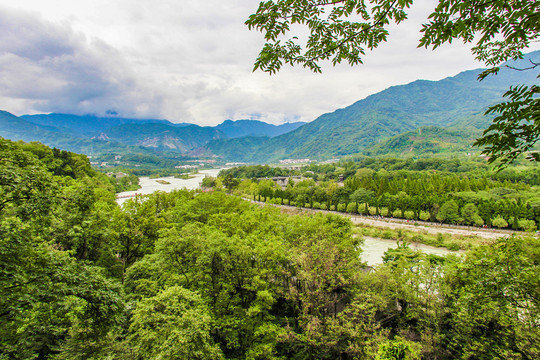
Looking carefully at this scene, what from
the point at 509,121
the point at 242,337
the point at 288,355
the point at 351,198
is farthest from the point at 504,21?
the point at 351,198

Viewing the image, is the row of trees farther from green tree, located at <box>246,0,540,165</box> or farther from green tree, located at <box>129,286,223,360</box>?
green tree, located at <box>246,0,540,165</box>

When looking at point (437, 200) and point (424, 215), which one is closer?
point (424, 215)

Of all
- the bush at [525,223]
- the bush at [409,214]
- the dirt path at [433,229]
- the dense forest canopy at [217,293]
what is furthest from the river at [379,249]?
the bush at [525,223]

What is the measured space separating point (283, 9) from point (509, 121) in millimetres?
3167

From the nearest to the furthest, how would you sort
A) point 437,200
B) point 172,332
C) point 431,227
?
point 172,332
point 431,227
point 437,200

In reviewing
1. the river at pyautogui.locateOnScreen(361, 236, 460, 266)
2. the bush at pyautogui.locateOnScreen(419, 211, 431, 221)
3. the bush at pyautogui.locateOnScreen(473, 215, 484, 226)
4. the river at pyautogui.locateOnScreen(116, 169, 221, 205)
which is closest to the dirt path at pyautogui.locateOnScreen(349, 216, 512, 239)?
the bush at pyautogui.locateOnScreen(473, 215, 484, 226)

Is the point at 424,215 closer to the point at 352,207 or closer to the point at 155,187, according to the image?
the point at 352,207

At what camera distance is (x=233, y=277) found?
1193cm

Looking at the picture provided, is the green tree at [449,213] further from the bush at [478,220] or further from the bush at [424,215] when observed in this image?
the bush at [478,220]

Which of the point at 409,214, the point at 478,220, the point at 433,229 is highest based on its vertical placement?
the point at 478,220

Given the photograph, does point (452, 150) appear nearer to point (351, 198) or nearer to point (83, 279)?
point (351, 198)

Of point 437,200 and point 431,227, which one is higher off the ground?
point 437,200

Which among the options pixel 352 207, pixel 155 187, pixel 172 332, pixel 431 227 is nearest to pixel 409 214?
pixel 431 227

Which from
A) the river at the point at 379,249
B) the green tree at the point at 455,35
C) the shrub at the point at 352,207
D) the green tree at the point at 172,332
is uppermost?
the green tree at the point at 455,35
